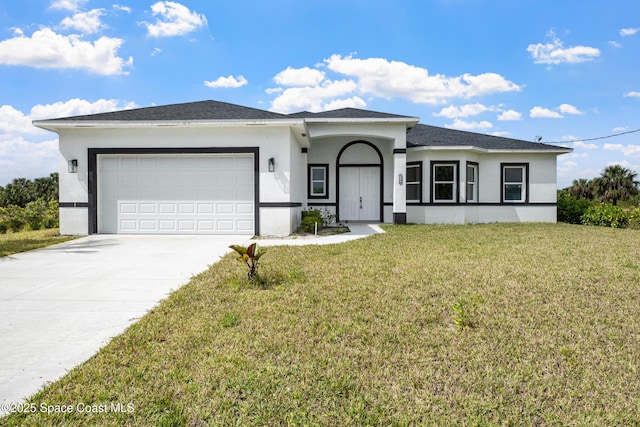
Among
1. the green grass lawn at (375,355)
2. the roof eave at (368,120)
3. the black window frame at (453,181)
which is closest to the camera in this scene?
the green grass lawn at (375,355)

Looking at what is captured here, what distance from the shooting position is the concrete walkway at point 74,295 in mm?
3195

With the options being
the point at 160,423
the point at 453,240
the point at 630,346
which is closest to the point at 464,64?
the point at 453,240

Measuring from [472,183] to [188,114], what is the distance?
479 inches

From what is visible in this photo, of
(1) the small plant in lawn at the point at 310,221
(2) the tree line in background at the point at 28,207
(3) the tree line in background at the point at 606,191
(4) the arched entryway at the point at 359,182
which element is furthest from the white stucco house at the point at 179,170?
(3) the tree line in background at the point at 606,191

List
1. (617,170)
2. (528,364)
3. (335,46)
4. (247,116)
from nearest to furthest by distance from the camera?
(528,364), (247,116), (335,46), (617,170)

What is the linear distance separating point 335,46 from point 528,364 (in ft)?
57.0

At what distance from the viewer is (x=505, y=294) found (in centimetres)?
500

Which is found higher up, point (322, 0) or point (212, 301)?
point (322, 0)

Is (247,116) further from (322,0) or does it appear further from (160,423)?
(160,423)

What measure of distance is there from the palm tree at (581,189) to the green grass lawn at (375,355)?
28.6 meters

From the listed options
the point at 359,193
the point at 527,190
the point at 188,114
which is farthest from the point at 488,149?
the point at 188,114

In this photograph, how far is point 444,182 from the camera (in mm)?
16234

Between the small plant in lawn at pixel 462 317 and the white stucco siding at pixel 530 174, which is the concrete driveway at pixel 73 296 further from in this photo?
the white stucco siding at pixel 530 174

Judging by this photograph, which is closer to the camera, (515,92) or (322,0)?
(322,0)
